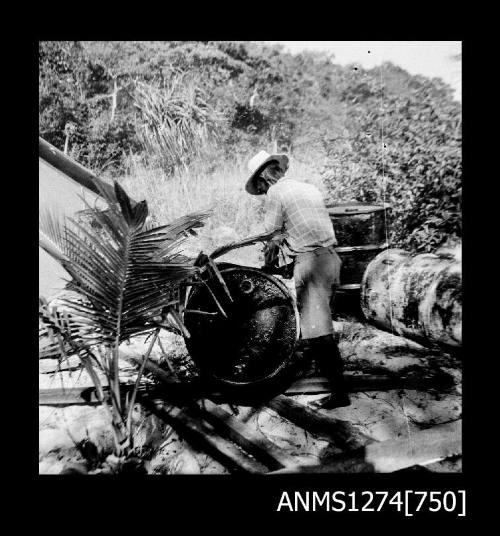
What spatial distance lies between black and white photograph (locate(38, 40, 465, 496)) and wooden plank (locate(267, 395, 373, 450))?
0.01 metres

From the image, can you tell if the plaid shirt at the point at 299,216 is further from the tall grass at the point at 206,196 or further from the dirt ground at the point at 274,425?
the dirt ground at the point at 274,425

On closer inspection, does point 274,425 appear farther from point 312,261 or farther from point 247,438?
point 312,261

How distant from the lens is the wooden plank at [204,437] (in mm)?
2666

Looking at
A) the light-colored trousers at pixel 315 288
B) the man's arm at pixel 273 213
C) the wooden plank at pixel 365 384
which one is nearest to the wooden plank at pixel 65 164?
the man's arm at pixel 273 213

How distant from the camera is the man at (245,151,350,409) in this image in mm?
3197

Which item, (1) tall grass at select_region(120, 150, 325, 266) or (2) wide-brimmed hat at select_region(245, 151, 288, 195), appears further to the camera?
(1) tall grass at select_region(120, 150, 325, 266)

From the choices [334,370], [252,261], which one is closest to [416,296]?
[334,370]

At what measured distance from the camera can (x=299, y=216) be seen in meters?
3.21

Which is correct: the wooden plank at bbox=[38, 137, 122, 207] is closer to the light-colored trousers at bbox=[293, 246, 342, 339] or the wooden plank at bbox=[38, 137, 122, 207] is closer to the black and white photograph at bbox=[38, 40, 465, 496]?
the black and white photograph at bbox=[38, 40, 465, 496]

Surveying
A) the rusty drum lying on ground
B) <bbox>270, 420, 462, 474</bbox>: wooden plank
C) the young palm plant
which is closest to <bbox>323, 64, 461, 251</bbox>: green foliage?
the rusty drum lying on ground

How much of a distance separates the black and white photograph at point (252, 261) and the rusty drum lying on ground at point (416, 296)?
0.06 feet

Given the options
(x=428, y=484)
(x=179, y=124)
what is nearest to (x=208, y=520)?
(x=428, y=484)

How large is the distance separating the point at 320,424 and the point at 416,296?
1484 millimetres

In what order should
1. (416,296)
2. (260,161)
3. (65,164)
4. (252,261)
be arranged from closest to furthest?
1. (260,161)
2. (65,164)
3. (416,296)
4. (252,261)
